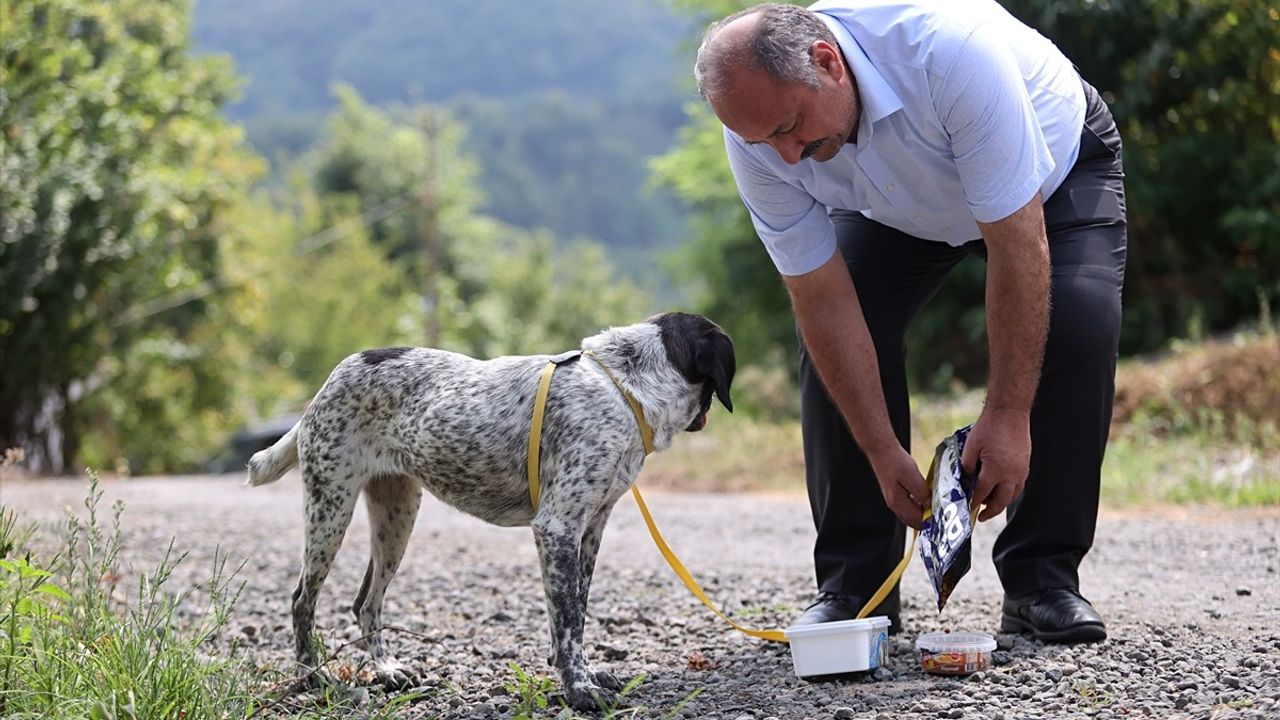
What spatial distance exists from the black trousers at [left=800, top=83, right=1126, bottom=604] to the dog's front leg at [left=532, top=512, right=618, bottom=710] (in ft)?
3.17

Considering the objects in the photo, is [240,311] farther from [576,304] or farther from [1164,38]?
[576,304]

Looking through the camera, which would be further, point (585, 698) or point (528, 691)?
point (585, 698)

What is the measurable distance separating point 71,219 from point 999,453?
16407 millimetres

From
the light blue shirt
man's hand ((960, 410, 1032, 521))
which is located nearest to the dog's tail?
the light blue shirt

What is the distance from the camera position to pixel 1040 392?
4.38 m

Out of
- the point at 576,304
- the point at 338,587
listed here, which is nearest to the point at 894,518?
the point at 338,587

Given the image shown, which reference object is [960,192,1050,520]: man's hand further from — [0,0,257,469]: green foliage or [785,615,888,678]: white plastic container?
[0,0,257,469]: green foliage

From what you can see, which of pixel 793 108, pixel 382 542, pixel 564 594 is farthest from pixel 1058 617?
pixel 382 542

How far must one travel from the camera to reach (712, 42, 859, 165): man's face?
3.64 m

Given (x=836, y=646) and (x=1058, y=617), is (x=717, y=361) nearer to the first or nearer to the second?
(x=836, y=646)

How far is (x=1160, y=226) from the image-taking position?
17000 millimetres

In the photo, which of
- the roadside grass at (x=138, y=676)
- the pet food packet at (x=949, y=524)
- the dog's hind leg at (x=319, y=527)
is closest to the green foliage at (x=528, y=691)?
the roadside grass at (x=138, y=676)

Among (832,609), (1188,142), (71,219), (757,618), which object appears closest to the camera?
(832,609)

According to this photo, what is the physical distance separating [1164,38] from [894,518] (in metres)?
13.3
